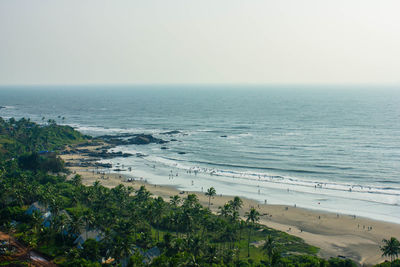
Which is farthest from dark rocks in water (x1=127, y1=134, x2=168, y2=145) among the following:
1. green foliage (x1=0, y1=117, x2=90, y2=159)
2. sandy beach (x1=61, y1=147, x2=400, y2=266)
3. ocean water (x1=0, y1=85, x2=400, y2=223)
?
sandy beach (x1=61, y1=147, x2=400, y2=266)

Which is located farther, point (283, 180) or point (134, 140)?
point (134, 140)

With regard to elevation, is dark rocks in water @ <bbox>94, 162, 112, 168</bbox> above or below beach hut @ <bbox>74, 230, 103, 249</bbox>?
below

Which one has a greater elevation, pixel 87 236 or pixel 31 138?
pixel 31 138

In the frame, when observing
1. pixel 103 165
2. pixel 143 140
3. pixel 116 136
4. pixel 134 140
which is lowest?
pixel 103 165

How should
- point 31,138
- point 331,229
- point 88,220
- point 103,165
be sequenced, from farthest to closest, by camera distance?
point 31,138
point 103,165
point 331,229
point 88,220

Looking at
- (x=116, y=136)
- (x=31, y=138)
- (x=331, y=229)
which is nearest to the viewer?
(x=331, y=229)

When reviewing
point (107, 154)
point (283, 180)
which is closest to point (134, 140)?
point (107, 154)

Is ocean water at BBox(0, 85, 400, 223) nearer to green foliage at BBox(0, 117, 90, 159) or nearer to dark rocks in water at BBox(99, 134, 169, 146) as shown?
dark rocks in water at BBox(99, 134, 169, 146)

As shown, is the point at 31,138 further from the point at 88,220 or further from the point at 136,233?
the point at 136,233
